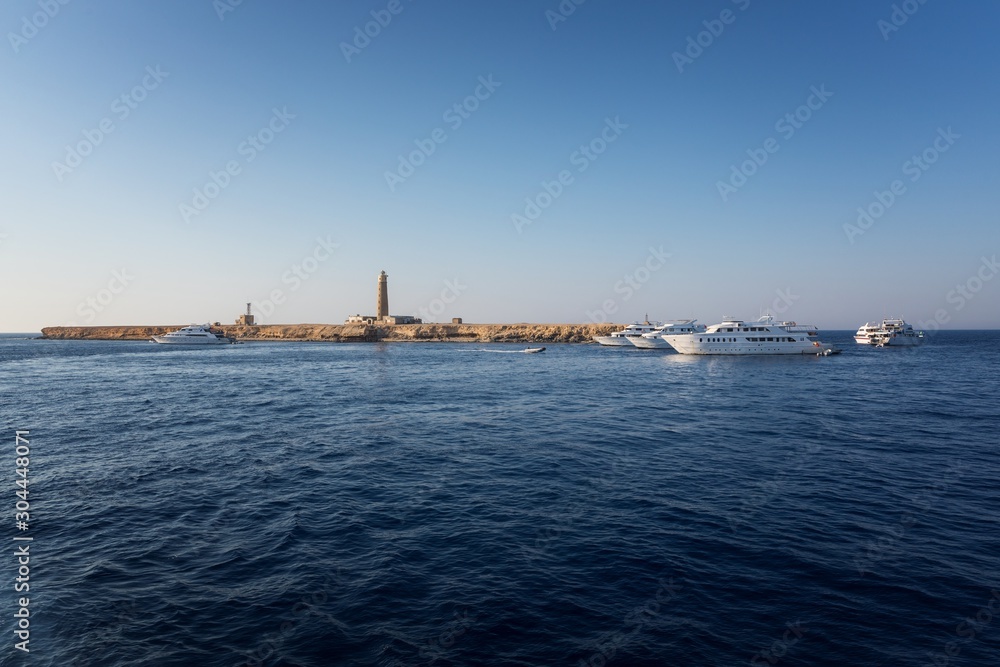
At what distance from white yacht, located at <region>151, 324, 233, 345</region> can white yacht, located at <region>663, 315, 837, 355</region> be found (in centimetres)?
12824

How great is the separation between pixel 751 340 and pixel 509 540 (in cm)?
8112

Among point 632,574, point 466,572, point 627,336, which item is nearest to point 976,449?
point 632,574

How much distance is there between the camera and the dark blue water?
362 inches

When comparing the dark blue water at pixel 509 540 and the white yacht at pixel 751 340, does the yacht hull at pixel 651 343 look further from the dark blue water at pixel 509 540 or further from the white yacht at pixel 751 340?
the dark blue water at pixel 509 540

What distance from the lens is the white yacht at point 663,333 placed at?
9888cm

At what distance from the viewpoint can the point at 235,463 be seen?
2075cm

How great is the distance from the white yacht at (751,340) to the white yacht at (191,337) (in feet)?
421

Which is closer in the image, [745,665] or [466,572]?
[745,665]

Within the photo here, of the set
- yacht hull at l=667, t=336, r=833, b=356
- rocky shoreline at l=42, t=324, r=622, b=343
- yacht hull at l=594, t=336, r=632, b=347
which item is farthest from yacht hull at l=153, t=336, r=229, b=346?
yacht hull at l=667, t=336, r=833, b=356

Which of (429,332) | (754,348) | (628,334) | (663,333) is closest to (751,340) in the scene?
(754,348)

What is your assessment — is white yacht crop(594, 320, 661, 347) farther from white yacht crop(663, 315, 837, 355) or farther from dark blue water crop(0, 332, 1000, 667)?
dark blue water crop(0, 332, 1000, 667)

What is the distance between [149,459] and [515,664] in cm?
2022

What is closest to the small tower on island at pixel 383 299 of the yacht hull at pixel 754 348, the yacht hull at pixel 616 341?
the yacht hull at pixel 616 341

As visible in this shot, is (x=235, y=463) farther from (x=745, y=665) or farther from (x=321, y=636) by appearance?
(x=745, y=665)
